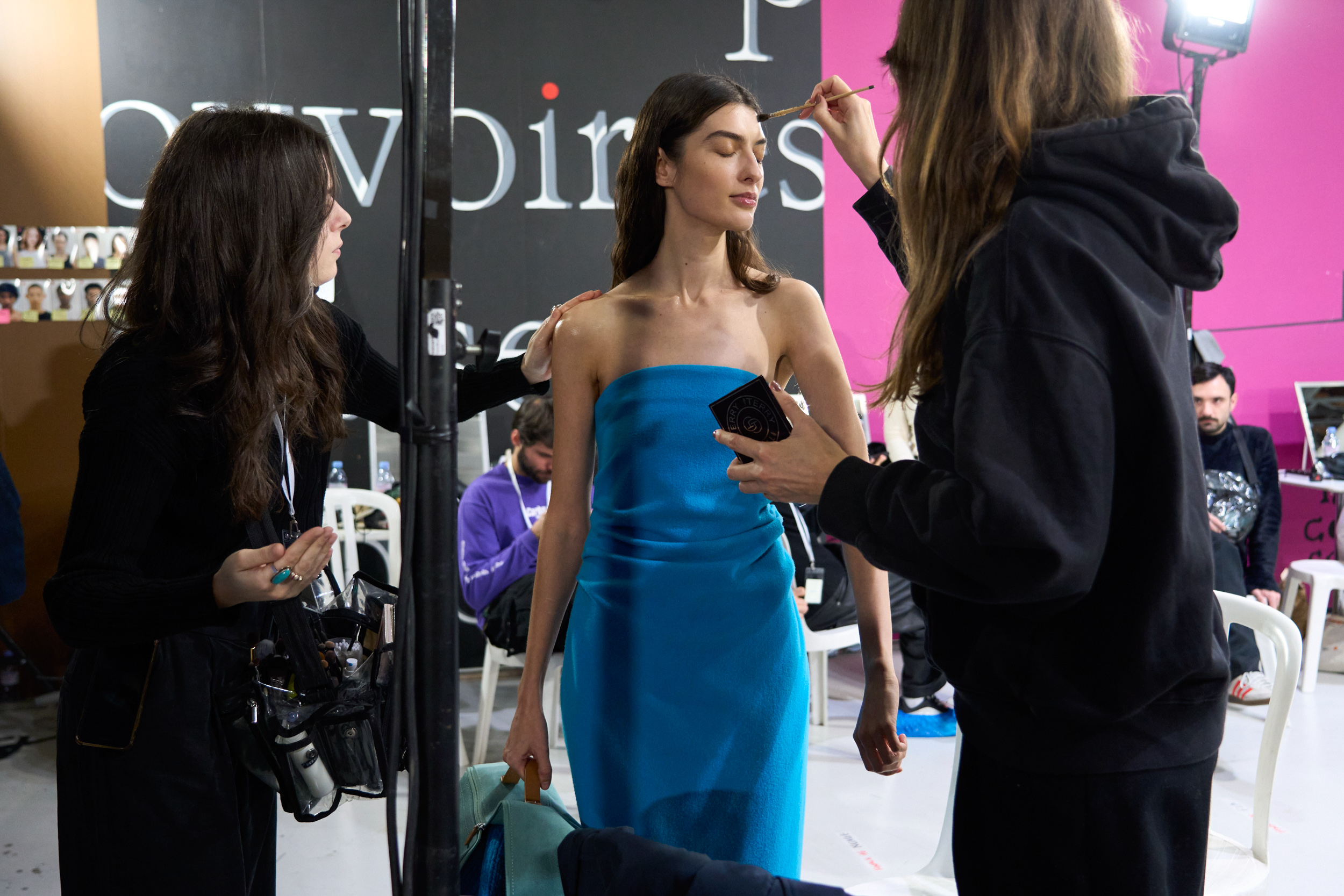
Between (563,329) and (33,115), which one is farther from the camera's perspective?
(33,115)

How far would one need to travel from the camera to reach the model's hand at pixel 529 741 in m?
1.26

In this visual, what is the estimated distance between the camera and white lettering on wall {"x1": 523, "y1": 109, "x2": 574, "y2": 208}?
166 inches

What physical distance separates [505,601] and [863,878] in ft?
4.30

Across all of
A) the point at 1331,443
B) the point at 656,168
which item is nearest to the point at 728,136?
the point at 656,168

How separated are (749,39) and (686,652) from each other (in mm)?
3779

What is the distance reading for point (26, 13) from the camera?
3.78 meters

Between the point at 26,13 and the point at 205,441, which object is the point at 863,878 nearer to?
the point at 205,441

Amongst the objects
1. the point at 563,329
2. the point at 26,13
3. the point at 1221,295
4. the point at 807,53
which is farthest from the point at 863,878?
the point at 26,13

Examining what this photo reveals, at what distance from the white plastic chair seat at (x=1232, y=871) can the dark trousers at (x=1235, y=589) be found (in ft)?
5.59

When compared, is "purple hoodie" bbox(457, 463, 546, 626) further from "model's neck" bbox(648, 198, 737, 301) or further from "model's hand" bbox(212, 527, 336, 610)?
"model's hand" bbox(212, 527, 336, 610)

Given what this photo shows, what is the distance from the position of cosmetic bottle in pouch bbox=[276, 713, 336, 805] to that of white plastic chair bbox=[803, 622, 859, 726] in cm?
222

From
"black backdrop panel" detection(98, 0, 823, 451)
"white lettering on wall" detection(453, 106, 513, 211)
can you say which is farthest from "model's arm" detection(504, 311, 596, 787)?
"white lettering on wall" detection(453, 106, 513, 211)

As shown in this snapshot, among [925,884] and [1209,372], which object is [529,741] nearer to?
[925,884]

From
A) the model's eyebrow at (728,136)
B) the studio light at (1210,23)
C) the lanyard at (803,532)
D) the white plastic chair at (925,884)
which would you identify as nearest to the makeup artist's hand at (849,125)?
the model's eyebrow at (728,136)
